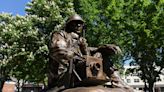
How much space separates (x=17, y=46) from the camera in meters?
31.7

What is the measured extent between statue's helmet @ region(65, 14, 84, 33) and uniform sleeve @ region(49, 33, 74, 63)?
1.26 feet

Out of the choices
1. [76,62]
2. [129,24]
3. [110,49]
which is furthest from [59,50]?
[129,24]

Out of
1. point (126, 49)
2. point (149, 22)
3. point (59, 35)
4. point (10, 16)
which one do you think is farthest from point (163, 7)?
point (59, 35)

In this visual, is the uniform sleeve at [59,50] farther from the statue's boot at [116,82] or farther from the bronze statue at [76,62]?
the statue's boot at [116,82]

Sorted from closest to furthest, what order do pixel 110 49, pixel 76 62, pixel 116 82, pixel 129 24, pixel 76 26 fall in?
pixel 76 62 → pixel 110 49 → pixel 116 82 → pixel 76 26 → pixel 129 24

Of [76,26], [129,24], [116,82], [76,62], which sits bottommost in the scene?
[116,82]

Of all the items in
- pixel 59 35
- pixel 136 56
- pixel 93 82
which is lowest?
pixel 93 82

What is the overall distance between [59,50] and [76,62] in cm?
37

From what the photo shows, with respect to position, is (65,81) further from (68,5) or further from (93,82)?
(68,5)

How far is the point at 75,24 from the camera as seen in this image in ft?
27.0

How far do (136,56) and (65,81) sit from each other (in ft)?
85.6

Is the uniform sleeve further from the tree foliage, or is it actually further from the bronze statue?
the tree foliage

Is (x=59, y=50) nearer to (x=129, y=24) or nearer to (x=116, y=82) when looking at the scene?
(x=116, y=82)

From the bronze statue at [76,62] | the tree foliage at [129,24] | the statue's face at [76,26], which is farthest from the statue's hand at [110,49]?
the tree foliage at [129,24]
